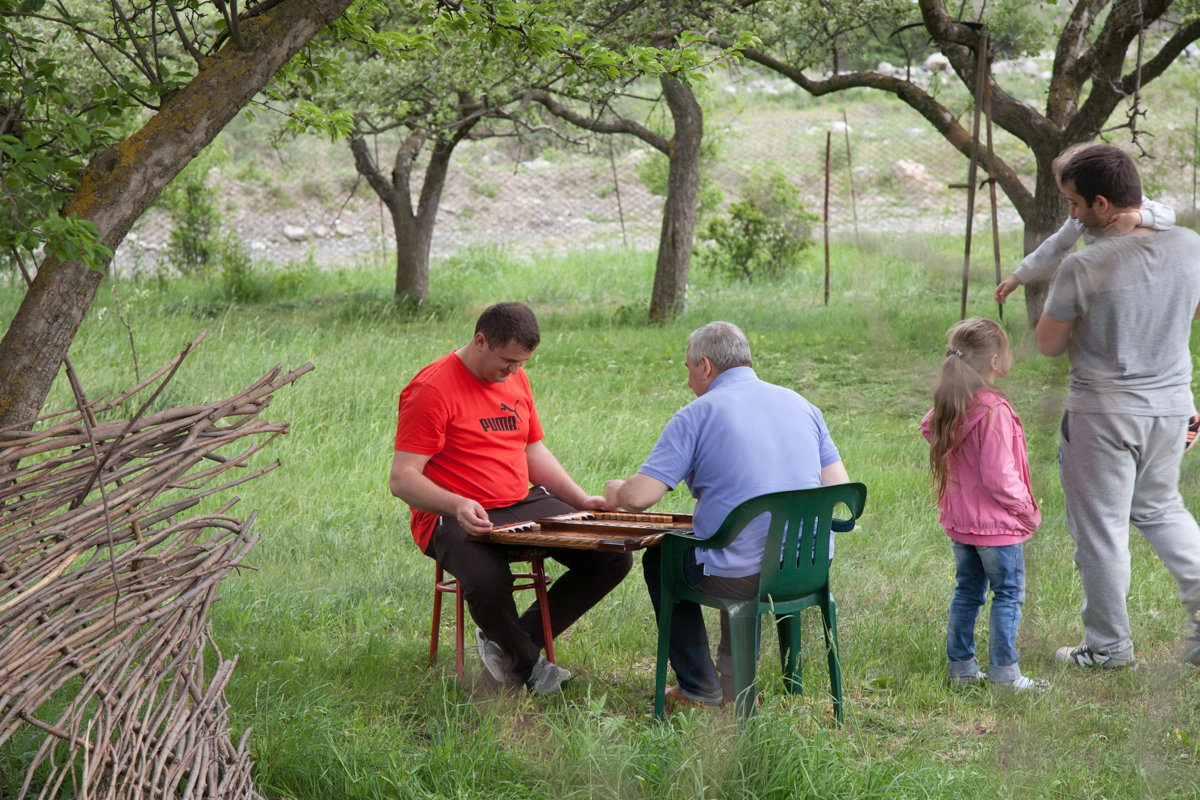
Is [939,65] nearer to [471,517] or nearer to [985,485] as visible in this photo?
[985,485]

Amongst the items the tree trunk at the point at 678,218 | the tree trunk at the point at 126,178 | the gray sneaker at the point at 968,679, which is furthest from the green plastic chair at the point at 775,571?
the tree trunk at the point at 678,218

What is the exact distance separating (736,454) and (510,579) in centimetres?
85

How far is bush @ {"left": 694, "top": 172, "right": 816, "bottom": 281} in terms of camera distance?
577 inches

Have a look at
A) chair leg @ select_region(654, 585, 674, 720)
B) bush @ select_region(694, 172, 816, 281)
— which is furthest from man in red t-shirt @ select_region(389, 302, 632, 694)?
bush @ select_region(694, 172, 816, 281)

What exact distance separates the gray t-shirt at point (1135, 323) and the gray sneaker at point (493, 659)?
207 cm

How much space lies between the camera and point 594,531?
314cm

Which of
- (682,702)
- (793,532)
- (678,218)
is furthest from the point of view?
(678,218)

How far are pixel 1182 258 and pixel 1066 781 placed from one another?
1637mm

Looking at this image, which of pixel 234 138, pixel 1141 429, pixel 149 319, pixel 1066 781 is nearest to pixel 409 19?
pixel 149 319

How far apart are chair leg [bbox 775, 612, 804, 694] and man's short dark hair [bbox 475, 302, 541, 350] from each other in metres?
1.21

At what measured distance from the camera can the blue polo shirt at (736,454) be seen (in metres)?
3.09

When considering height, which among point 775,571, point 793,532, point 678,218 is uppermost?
point 678,218

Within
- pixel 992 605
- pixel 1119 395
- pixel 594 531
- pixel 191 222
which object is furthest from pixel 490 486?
pixel 191 222

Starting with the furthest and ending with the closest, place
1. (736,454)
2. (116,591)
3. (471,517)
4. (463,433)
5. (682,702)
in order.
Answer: (463,433), (682,702), (471,517), (736,454), (116,591)
